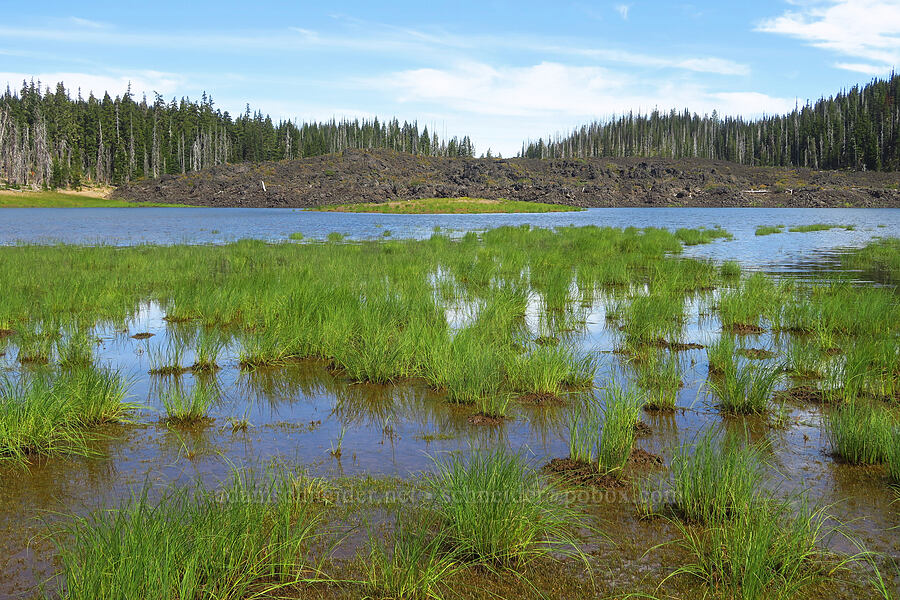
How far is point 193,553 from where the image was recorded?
308 centimetres

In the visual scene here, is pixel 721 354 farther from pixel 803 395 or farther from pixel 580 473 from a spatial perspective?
pixel 580 473

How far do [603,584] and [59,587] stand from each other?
286cm

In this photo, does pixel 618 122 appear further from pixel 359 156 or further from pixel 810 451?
pixel 810 451

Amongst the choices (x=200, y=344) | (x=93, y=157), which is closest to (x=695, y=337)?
(x=200, y=344)

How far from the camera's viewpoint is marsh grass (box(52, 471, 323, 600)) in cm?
286

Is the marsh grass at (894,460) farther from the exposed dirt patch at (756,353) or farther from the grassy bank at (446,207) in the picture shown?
the grassy bank at (446,207)

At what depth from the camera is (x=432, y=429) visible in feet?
18.9

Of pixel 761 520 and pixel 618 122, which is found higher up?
pixel 618 122

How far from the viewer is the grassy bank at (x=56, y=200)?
74.2m

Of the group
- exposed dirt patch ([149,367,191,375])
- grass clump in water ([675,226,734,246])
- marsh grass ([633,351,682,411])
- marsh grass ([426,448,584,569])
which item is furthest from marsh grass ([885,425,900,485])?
grass clump in water ([675,226,734,246])

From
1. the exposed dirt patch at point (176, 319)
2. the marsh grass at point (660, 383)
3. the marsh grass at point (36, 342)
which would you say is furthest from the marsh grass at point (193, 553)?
the exposed dirt patch at point (176, 319)

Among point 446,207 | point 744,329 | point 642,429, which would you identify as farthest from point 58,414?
point 446,207

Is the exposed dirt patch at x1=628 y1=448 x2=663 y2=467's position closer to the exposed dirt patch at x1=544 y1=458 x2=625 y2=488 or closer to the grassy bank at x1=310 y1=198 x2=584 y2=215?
the exposed dirt patch at x1=544 y1=458 x2=625 y2=488

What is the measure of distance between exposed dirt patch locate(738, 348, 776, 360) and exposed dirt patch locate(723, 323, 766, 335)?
1273 millimetres
